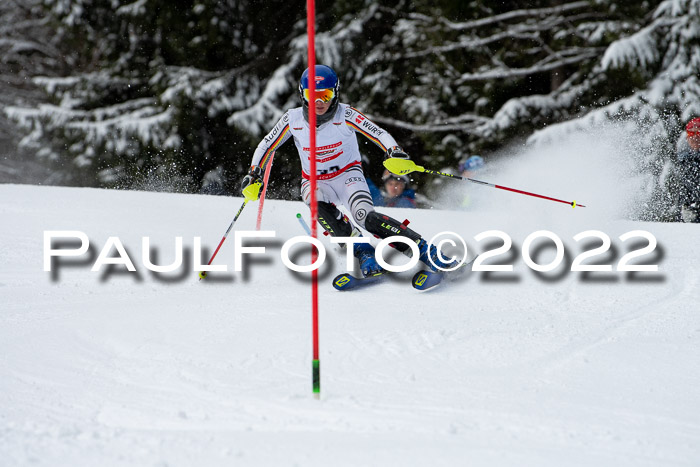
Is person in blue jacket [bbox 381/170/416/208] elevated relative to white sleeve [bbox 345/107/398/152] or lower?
lower

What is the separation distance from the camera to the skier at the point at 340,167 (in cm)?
453

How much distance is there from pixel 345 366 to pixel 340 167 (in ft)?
7.18

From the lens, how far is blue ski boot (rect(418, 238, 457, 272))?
453cm

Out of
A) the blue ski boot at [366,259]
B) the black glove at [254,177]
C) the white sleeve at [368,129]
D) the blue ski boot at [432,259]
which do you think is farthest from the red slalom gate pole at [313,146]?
the black glove at [254,177]

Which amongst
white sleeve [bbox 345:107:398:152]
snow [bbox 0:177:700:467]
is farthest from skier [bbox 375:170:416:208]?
white sleeve [bbox 345:107:398:152]

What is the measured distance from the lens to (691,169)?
21.6ft

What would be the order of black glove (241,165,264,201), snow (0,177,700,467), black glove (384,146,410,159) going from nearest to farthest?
snow (0,177,700,467)
black glove (384,146,410,159)
black glove (241,165,264,201)

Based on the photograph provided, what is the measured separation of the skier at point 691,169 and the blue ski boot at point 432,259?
11.2 ft

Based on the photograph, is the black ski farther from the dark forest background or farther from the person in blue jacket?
the dark forest background

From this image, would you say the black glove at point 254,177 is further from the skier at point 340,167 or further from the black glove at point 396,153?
the black glove at point 396,153

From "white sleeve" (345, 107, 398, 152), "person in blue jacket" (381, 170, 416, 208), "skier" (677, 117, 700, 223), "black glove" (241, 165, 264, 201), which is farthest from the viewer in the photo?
"person in blue jacket" (381, 170, 416, 208)

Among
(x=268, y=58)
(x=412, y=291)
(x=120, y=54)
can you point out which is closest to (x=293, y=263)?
(x=412, y=291)

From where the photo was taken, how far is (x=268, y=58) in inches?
586

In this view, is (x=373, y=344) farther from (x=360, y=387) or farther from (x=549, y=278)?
(x=549, y=278)
